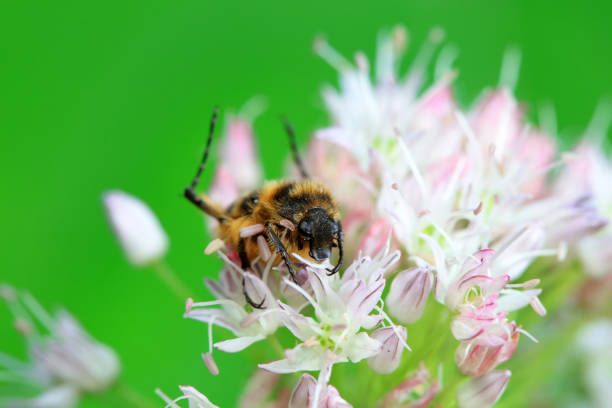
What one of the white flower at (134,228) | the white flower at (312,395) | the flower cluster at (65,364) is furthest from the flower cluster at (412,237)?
the flower cluster at (65,364)

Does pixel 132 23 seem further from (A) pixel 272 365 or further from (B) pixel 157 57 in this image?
(A) pixel 272 365

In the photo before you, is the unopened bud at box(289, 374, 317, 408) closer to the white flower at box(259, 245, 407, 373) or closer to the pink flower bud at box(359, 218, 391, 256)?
the white flower at box(259, 245, 407, 373)

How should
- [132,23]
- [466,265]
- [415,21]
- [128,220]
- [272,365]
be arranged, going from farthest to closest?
[415,21] < [132,23] < [128,220] < [466,265] < [272,365]

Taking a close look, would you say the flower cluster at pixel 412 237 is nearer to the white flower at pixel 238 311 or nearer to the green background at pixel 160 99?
the white flower at pixel 238 311

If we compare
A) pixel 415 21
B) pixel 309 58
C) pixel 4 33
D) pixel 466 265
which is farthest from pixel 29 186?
pixel 466 265

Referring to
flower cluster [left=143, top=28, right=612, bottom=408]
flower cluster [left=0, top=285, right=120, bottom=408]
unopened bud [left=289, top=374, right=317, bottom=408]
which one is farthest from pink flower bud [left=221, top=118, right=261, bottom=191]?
unopened bud [left=289, top=374, right=317, bottom=408]
